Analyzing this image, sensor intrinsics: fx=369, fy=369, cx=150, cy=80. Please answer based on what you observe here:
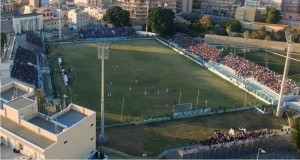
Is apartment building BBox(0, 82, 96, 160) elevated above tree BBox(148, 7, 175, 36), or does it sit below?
below

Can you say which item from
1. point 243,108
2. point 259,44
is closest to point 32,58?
point 243,108

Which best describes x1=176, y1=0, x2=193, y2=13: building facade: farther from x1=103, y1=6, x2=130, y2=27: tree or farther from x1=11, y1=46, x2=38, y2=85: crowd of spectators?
x1=11, y1=46, x2=38, y2=85: crowd of spectators

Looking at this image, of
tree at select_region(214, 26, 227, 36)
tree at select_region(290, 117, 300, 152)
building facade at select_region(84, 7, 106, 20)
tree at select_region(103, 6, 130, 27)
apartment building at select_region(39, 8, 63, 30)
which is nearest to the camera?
tree at select_region(290, 117, 300, 152)

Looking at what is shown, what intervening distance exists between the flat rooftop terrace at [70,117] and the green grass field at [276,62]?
29.1 m

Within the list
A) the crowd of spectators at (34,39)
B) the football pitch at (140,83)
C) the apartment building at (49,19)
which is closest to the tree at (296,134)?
the football pitch at (140,83)

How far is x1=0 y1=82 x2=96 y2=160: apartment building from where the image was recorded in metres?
17.8

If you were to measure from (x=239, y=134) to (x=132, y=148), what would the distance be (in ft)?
25.5

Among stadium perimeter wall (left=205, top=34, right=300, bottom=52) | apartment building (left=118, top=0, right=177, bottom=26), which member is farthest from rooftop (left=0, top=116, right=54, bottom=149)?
apartment building (left=118, top=0, right=177, bottom=26)

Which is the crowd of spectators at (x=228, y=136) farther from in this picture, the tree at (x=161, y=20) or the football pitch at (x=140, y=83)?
the tree at (x=161, y=20)

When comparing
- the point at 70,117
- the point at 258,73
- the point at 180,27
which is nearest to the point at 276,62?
the point at 258,73

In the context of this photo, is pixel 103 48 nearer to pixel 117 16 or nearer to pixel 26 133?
pixel 26 133

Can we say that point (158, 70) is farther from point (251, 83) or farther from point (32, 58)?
point (32, 58)

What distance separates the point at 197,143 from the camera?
2625cm

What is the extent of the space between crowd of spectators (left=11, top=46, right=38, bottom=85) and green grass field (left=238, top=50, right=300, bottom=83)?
2779 centimetres
